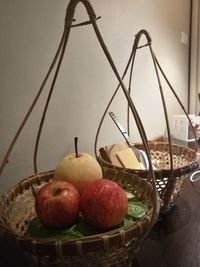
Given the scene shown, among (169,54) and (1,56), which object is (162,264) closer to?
(1,56)

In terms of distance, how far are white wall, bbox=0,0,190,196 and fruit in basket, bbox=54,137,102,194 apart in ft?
0.75

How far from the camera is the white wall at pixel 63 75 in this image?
0.72 m

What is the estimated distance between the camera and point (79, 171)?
546 millimetres

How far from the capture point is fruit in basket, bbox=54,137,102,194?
54 centimetres

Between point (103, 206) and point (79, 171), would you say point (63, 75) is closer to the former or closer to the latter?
point (79, 171)

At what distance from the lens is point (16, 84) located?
0.73 m

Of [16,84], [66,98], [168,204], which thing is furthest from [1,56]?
[168,204]

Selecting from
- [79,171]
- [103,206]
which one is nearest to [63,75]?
[79,171]

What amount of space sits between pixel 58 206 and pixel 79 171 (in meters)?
0.11

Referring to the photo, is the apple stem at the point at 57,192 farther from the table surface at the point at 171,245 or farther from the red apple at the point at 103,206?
the table surface at the point at 171,245

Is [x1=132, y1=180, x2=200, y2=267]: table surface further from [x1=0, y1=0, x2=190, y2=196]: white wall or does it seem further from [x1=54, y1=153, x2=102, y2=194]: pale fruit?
[x1=0, y1=0, x2=190, y2=196]: white wall

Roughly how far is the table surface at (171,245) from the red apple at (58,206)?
0.57 ft

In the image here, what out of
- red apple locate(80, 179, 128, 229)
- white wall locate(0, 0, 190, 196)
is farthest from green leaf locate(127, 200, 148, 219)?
white wall locate(0, 0, 190, 196)

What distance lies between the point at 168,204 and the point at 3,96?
0.50 metres
